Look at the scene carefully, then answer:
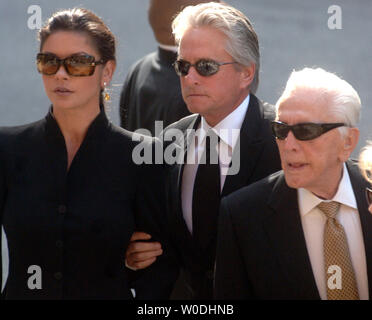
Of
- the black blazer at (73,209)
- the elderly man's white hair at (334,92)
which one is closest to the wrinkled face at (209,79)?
the black blazer at (73,209)

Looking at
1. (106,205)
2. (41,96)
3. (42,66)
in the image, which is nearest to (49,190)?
(106,205)

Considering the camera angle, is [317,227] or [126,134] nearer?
[317,227]

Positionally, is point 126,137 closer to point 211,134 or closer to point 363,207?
point 211,134

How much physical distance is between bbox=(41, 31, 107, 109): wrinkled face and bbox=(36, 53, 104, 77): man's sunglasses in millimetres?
16

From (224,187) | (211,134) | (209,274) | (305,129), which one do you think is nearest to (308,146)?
(305,129)

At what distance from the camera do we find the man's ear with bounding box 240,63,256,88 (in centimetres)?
425

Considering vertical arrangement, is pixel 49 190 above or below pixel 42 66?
below

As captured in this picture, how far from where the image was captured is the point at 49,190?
12.7 feet

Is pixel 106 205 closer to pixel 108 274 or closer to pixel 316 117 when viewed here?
pixel 108 274

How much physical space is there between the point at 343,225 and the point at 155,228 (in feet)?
2.73

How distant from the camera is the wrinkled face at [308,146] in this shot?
3613 millimetres

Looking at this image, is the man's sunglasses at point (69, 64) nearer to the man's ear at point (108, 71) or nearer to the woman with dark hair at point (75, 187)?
the woman with dark hair at point (75, 187)
